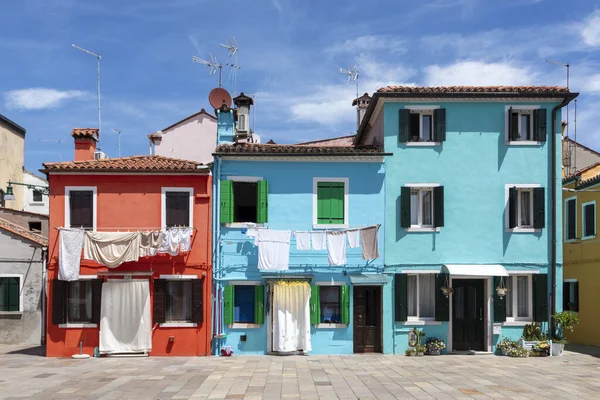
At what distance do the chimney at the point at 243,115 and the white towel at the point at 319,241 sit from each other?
13.0 meters

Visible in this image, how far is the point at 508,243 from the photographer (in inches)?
837

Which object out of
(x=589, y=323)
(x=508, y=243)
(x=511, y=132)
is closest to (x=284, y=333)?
(x=508, y=243)

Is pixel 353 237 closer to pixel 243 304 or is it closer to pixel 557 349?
pixel 243 304

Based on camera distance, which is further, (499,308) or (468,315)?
(468,315)

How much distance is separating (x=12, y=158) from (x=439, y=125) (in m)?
26.3

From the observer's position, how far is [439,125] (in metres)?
21.3

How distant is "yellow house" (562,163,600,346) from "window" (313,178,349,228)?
352 inches

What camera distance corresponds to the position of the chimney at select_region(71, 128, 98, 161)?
2353cm

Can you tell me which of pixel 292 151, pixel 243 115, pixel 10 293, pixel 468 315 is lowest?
pixel 468 315

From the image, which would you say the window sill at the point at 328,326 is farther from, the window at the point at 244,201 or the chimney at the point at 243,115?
the chimney at the point at 243,115

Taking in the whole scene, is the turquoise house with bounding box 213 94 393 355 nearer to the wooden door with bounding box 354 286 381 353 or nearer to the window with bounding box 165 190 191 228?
the wooden door with bounding box 354 286 381 353

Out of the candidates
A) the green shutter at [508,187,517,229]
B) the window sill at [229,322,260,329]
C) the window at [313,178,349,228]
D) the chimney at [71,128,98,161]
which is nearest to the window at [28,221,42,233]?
the chimney at [71,128,98,161]

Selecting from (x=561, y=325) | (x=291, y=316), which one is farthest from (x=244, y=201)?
(x=561, y=325)

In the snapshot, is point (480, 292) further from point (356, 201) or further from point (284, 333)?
point (284, 333)
